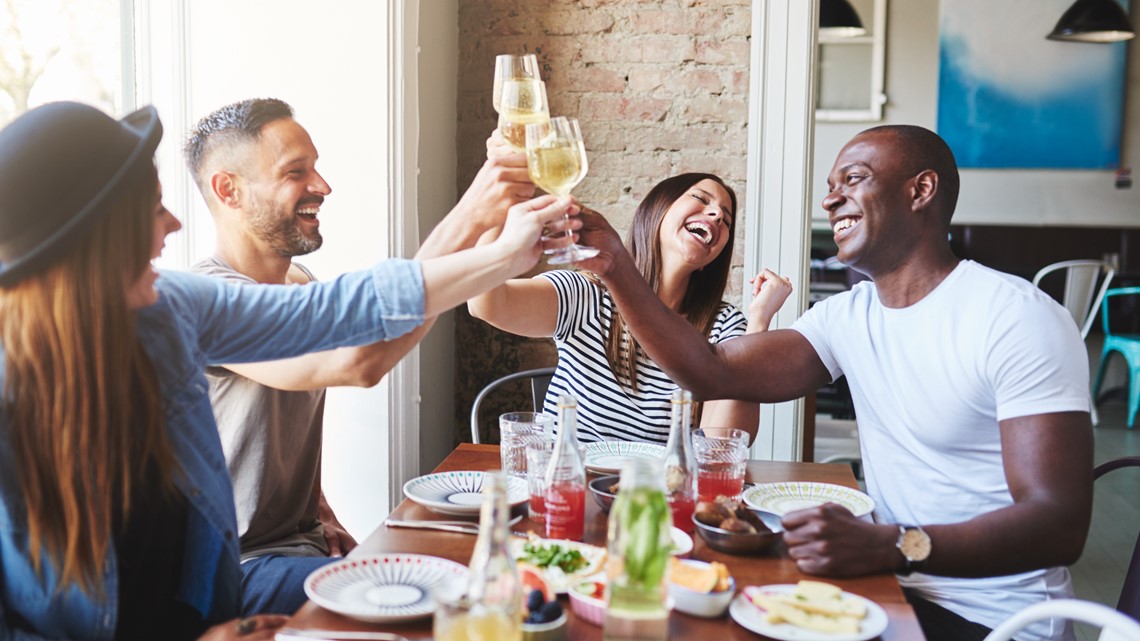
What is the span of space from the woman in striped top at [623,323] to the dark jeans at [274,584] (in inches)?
29.0

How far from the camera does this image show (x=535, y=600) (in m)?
1.10

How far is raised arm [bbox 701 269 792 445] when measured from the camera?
7.28 ft

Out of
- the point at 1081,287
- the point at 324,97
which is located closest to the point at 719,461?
the point at 324,97

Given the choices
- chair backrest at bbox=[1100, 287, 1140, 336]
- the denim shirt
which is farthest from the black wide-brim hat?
chair backrest at bbox=[1100, 287, 1140, 336]

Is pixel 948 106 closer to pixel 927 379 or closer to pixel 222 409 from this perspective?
pixel 927 379

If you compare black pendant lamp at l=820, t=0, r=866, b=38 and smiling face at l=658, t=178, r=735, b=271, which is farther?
black pendant lamp at l=820, t=0, r=866, b=38

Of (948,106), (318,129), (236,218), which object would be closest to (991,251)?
(948,106)

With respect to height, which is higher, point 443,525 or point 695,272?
point 695,272

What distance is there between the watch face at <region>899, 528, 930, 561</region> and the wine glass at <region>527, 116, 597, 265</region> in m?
0.62

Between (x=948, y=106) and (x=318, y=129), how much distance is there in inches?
240

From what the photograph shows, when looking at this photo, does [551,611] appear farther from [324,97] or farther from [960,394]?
[324,97]

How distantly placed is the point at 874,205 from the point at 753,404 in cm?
61

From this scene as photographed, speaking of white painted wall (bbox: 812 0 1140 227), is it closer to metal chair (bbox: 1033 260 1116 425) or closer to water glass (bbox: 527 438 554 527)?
metal chair (bbox: 1033 260 1116 425)

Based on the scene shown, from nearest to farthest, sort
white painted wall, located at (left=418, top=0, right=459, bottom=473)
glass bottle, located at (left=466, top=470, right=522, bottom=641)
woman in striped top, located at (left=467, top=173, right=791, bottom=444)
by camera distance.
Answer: glass bottle, located at (left=466, top=470, right=522, bottom=641) → woman in striped top, located at (left=467, top=173, right=791, bottom=444) → white painted wall, located at (left=418, top=0, right=459, bottom=473)
